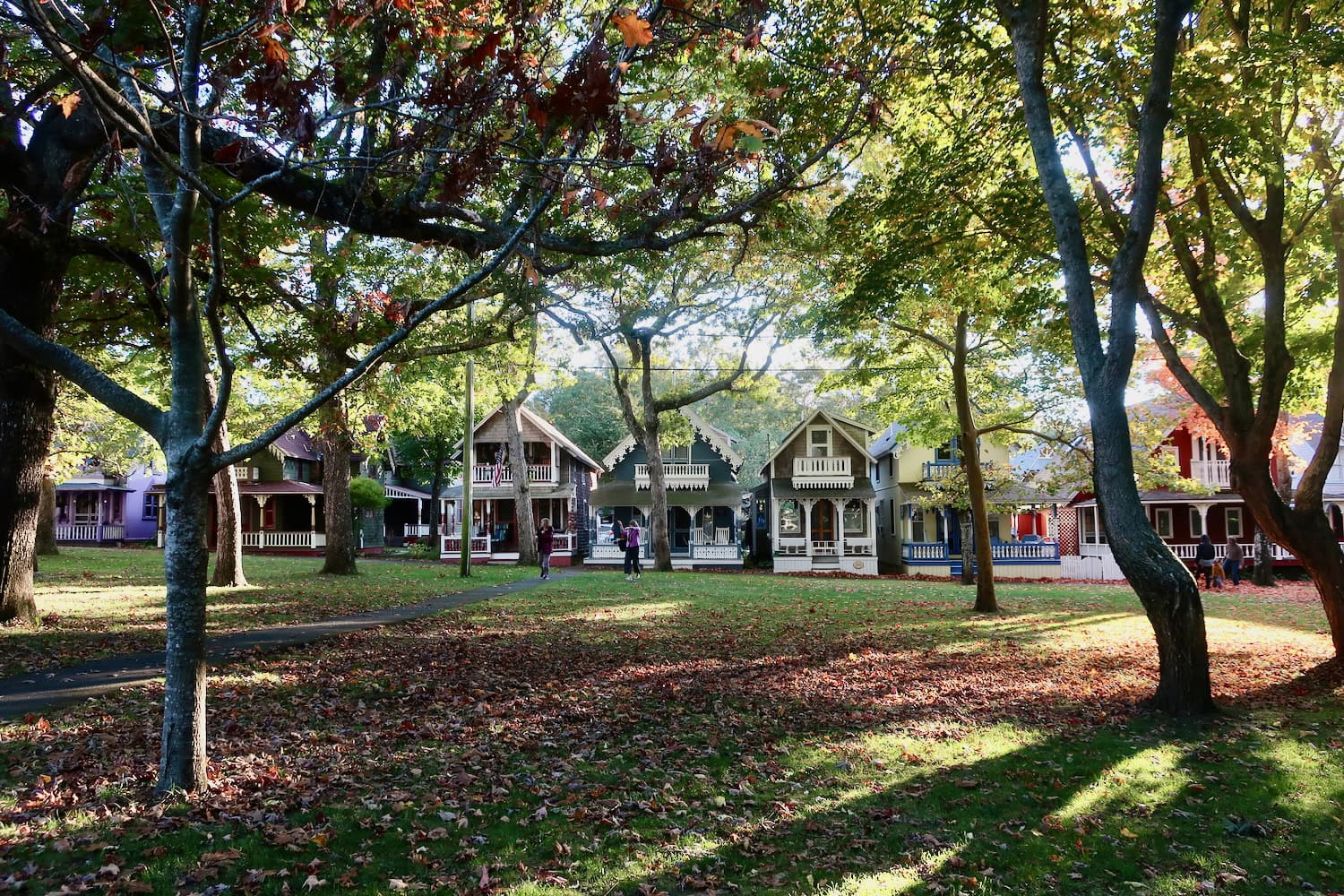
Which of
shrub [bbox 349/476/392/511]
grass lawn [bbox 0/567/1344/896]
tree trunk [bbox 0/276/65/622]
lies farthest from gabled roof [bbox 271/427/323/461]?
grass lawn [bbox 0/567/1344/896]

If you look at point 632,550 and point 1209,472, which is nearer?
point 632,550

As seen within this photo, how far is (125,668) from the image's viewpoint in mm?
8219

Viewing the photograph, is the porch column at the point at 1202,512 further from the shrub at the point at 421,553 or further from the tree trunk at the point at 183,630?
the tree trunk at the point at 183,630

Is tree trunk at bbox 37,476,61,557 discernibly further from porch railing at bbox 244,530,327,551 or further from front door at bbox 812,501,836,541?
front door at bbox 812,501,836,541

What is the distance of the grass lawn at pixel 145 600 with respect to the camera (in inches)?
361

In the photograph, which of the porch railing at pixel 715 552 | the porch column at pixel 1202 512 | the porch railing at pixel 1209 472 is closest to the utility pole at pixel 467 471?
the porch railing at pixel 715 552

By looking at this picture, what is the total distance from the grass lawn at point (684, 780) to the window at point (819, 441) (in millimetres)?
26866

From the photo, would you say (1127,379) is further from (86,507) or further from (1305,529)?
(86,507)

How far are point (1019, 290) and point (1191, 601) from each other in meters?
7.90

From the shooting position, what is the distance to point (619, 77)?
5.09m

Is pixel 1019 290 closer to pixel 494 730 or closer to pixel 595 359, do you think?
pixel 494 730

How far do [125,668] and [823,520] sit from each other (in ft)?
109

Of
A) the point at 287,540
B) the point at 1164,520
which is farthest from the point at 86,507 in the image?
the point at 1164,520

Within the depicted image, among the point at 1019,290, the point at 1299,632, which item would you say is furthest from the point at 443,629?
the point at 1299,632
